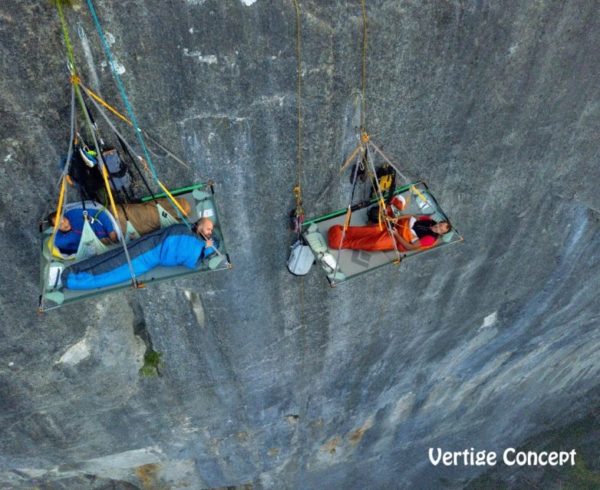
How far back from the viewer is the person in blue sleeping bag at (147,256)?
312 cm

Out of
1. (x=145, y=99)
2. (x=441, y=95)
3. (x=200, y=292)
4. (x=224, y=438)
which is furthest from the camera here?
(x=224, y=438)

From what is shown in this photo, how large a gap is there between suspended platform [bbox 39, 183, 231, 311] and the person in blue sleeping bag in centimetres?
4

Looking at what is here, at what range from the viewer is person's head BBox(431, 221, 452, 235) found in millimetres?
3697

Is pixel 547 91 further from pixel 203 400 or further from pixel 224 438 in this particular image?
pixel 224 438

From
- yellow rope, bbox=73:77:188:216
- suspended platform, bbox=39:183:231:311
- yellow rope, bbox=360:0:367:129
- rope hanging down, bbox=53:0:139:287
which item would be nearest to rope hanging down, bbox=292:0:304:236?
yellow rope, bbox=360:0:367:129

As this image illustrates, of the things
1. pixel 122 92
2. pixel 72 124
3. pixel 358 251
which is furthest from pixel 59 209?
pixel 358 251

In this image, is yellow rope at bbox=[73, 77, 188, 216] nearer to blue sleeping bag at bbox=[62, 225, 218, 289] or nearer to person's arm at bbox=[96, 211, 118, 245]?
blue sleeping bag at bbox=[62, 225, 218, 289]

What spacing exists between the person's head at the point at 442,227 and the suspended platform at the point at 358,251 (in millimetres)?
34

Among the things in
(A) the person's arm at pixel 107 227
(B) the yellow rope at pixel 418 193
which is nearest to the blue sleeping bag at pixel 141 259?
(A) the person's arm at pixel 107 227

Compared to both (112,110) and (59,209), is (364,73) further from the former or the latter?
(59,209)

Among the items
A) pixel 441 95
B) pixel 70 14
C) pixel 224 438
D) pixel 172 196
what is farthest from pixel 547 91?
pixel 224 438

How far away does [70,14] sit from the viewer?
2631 mm

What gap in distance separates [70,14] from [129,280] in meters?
1.59

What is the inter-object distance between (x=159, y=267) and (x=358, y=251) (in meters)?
1.52
